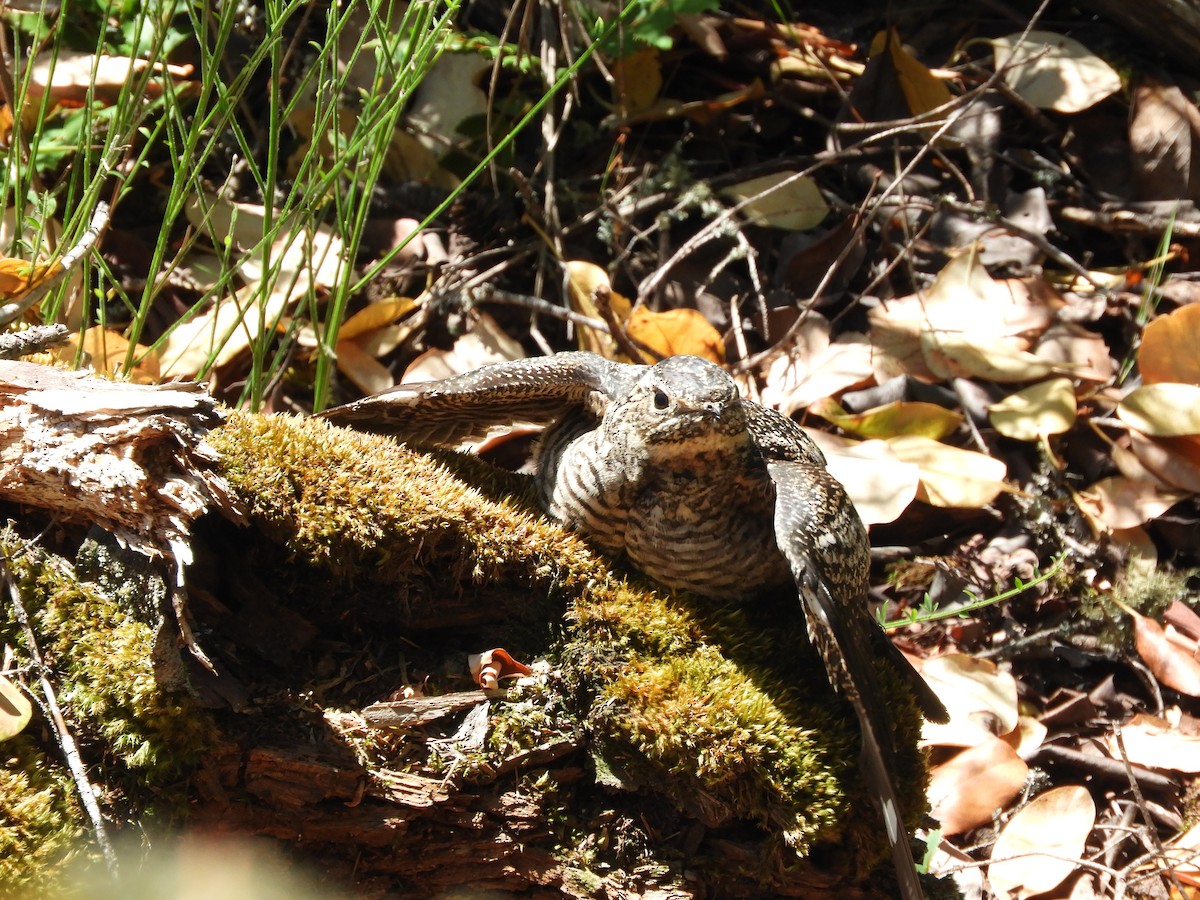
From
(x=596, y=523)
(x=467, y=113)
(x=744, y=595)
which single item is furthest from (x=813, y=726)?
(x=467, y=113)

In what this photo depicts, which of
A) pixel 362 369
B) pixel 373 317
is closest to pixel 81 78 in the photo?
pixel 373 317

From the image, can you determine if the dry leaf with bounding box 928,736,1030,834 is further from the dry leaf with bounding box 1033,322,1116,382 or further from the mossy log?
the dry leaf with bounding box 1033,322,1116,382

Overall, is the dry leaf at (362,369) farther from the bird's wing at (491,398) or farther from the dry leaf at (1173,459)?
the dry leaf at (1173,459)

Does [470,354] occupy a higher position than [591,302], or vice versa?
[591,302]

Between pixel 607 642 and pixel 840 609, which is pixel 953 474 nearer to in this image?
pixel 840 609

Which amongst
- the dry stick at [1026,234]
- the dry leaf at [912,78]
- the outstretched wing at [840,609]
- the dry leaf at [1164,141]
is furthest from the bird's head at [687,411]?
the dry leaf at [1164,141]

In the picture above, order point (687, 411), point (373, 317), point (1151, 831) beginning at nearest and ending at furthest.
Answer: point (687, 411) < point (1151, 831) < point (373, 317)
